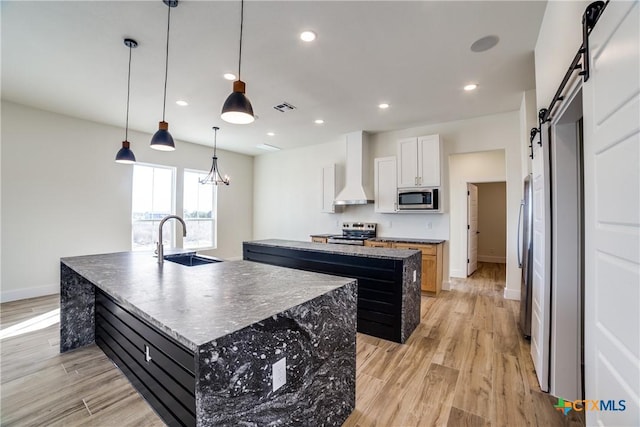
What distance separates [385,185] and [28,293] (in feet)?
20.5

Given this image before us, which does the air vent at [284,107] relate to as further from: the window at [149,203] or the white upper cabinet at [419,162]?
the window at [149,203]

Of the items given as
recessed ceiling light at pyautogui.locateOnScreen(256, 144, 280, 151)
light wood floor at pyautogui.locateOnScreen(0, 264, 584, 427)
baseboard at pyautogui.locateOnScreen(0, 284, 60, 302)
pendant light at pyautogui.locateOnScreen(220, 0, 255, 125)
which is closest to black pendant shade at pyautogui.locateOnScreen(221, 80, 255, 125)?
pendant light at pyautogui.locateOnScreen(220, 0, 255, 125)

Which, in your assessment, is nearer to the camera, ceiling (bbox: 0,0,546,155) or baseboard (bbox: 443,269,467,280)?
ceiling (bbox: 0,0,546,155)

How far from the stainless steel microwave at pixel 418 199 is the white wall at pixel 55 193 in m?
5.15

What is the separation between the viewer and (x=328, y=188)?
600 centimetres

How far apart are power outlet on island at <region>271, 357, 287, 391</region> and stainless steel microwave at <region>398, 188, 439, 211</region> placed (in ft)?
13.1

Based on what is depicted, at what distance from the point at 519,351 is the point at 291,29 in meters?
3.75

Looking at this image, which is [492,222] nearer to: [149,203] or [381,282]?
[381,282]

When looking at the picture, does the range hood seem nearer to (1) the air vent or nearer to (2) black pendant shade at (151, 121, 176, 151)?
(1) the air vent

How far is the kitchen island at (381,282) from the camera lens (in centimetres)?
279

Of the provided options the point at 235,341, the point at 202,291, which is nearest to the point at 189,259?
the point at 202,291

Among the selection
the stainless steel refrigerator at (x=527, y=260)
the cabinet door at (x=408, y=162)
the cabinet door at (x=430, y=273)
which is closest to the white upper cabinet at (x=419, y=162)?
the cabinet door at (x=408, y=162)

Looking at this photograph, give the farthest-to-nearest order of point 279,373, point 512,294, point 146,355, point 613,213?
point 512,294
point 146,355
point 279,373
point 613,213

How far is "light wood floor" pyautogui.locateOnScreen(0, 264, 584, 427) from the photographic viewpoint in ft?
5.87
